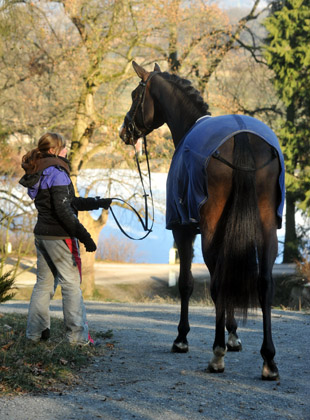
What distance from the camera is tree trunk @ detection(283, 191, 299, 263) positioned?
2208 centimetres

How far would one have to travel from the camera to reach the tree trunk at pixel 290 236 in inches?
869

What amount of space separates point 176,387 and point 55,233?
1806 millimetres

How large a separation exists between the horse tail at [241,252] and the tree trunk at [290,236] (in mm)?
17445

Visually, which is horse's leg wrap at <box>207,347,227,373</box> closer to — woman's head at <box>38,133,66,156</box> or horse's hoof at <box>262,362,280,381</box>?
horse's hoof at <box>262,362,280,381</box>

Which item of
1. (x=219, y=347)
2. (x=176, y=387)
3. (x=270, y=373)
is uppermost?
(x=219, y=347)

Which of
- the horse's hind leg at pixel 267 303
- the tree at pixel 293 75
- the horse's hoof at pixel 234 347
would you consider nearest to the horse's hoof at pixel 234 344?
the horse's hoof at pixel 234 347

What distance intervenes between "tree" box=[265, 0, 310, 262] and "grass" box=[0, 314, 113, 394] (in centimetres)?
1640

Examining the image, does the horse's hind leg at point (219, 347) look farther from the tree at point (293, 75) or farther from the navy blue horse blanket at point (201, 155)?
the tree at point (293, 75)

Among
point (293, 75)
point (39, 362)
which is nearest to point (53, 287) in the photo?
point (39, 362)

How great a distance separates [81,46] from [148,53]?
12.8ft

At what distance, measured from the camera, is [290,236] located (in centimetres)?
2303

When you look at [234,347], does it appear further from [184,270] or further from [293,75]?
[293,75]

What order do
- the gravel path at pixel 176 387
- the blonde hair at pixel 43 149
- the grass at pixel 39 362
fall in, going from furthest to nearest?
1. the blonde hair at pixel 43 149
2. the grass at pixel 39 362
3. the gravel path at pixel 176 387

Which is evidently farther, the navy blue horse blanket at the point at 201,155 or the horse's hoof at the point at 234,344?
the horse's hoof at the point at 234,344
